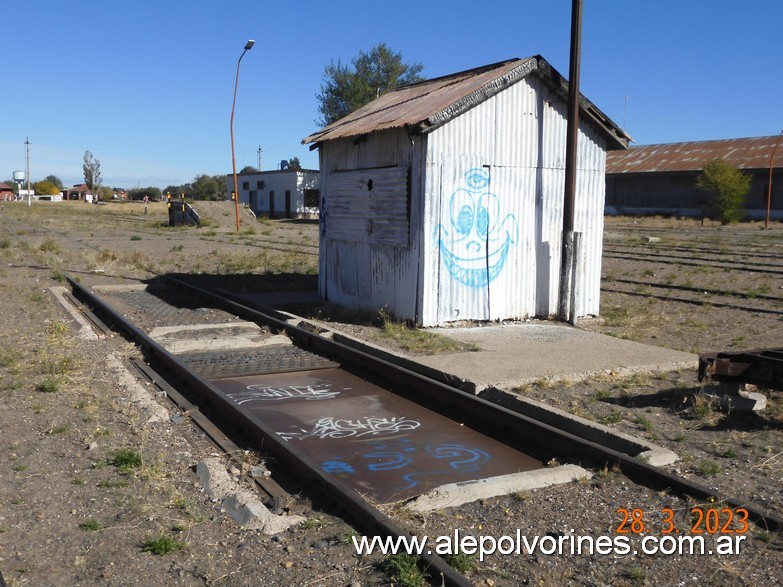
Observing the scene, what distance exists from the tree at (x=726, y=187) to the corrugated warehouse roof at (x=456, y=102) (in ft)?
136

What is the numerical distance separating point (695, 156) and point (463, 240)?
188 feet

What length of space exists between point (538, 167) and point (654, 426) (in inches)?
269

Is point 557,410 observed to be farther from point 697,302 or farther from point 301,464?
point 697,302

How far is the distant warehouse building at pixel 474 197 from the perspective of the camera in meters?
12.4

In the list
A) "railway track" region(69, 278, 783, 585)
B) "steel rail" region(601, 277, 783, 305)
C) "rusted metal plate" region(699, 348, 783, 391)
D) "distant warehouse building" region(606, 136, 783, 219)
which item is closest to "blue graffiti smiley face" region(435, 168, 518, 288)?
"railway track" region(69, 278, 783, 585)

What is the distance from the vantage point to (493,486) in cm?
575

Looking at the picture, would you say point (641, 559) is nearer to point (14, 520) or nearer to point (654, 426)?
point (654, 426)

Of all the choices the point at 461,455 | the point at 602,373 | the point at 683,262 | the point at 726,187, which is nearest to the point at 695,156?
the point at 726,187

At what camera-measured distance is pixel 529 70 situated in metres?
12.8

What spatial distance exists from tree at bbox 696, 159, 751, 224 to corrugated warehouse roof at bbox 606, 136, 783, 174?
5517mm

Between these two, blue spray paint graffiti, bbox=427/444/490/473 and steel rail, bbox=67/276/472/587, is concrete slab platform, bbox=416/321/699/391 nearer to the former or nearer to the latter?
blue spray paint graffiti, bbox=427/444/490/473

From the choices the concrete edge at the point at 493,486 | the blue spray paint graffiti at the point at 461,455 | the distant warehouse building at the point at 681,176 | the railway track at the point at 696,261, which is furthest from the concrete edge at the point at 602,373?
the distant warehouse building at the point at 681,176

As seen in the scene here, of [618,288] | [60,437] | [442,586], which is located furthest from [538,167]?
[442,586]

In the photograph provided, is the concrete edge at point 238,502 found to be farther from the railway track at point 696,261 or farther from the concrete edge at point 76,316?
the railway track at point 696,261
